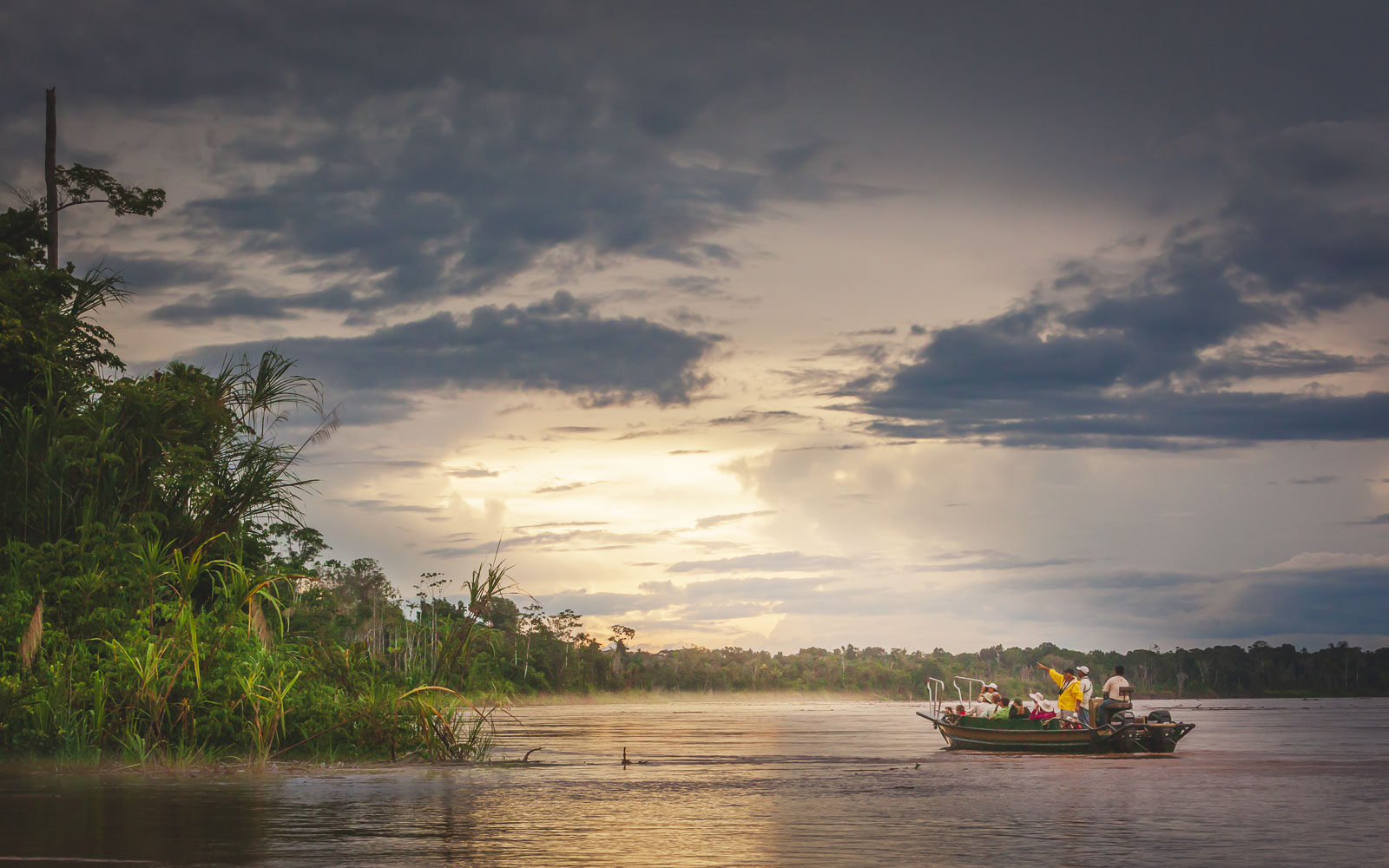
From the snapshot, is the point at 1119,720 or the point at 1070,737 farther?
the point at 1070,737

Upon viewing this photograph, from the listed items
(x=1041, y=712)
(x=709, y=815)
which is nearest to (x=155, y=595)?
(x=709, y=815)

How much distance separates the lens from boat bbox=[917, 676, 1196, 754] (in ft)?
109

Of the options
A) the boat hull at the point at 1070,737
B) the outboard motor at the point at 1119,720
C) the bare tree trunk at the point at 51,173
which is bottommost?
the boat hull at the point at 1070,737

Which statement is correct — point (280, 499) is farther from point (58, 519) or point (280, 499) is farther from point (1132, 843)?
point (1132, 843)

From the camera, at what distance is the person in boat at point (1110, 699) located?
33250mm

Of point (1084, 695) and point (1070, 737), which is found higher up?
point (1084, 695)

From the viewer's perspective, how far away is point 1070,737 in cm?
3334

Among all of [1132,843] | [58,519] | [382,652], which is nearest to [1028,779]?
[1132,843]

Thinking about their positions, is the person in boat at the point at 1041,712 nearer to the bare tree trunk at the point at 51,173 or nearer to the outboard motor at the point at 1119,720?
the outboard motor at the point at 1119,720

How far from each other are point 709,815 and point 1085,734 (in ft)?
60.2

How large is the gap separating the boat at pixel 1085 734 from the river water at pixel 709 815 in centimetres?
141

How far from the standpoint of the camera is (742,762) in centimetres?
3206

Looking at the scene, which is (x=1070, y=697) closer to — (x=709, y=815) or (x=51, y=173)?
(x=709, y=815)

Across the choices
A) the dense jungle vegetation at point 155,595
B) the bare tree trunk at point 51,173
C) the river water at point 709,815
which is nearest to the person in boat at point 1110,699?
the river water at point 709,815
